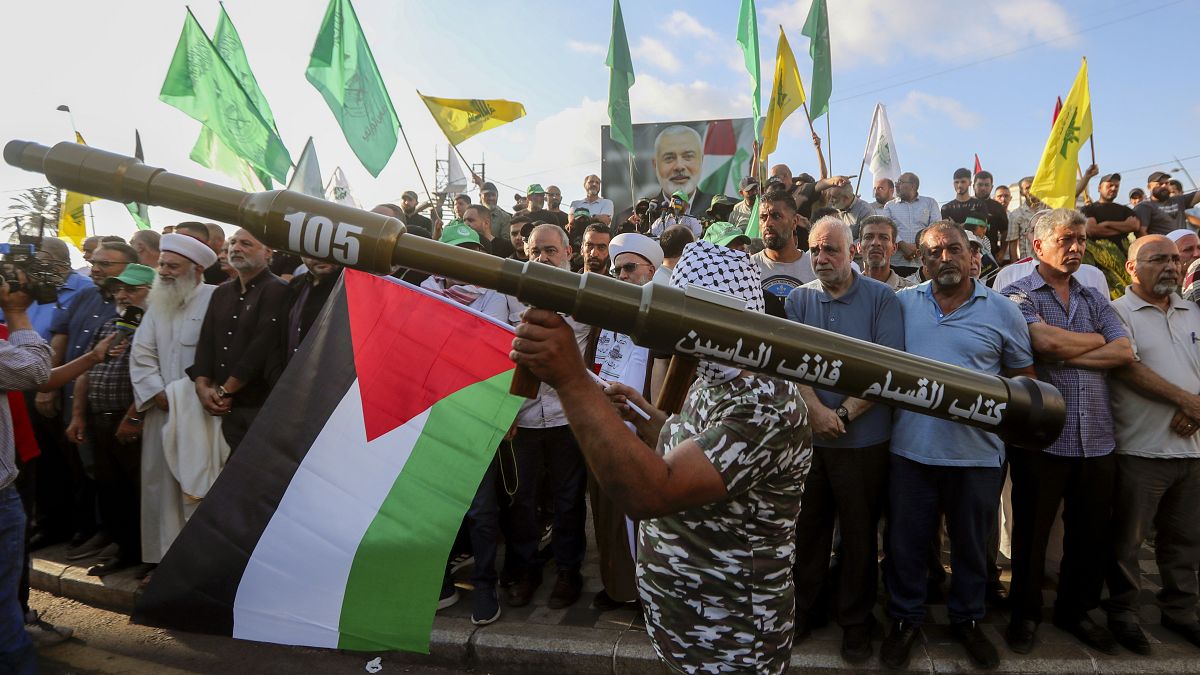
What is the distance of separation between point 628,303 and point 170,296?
5.25 metres

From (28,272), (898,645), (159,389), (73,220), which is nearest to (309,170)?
(73,220)

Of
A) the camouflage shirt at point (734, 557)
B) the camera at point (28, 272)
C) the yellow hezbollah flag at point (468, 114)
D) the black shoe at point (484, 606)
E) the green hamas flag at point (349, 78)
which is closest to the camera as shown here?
the camouflage shirt at point (734, 557)

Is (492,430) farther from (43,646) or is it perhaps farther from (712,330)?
(43,646)

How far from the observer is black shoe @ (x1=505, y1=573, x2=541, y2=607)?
15.4 feet

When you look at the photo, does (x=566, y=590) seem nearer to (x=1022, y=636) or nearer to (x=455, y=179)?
(x=1022, y=636)

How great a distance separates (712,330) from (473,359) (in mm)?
1975

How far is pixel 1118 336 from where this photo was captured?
397cm

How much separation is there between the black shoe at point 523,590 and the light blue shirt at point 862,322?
230 cm

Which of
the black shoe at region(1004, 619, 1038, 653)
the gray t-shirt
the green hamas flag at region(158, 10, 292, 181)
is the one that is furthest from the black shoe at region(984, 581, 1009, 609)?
the green hamas flag at region(158, 10, 292, 181)

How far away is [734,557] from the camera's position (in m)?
2.04

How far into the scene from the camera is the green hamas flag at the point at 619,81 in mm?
9062

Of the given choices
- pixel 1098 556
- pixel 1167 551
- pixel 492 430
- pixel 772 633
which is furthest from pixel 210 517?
pixel 1167 551

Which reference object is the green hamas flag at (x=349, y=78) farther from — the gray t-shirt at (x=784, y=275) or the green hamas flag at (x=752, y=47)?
the gray t-shirt at (x=784, y=275)

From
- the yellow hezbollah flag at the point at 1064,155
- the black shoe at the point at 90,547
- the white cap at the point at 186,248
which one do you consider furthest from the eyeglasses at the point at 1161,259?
the black shoe at the point at 90,547
